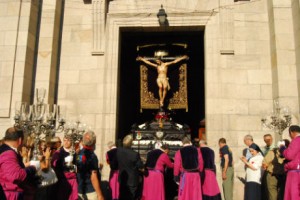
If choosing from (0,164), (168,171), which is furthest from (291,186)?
(0,164)

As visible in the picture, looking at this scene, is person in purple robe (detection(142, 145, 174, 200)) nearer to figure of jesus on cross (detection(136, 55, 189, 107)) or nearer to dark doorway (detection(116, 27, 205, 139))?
figure of jesus on cross (detection(136, 55, 189, 107))

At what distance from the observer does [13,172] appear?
4.05 m

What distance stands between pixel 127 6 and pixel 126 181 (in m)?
6.60

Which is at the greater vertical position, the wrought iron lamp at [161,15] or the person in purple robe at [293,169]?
the wrought iron lamp at [161,15]

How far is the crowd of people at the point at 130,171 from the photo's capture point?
4.45m

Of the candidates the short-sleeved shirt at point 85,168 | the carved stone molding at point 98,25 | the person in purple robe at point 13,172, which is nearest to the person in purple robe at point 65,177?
the short-sleeved shirt at point 85,168

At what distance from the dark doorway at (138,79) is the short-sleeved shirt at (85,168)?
6669 mm

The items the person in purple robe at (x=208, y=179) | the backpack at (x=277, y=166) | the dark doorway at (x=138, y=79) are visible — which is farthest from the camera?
the dark doorway at (x=138, y=79)

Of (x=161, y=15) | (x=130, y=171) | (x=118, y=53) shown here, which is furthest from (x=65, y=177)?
(x=161, y=15)

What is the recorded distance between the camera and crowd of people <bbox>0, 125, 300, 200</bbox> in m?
4.45

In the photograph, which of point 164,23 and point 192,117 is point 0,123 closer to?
point 164,23

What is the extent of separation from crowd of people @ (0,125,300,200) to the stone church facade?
2258 millimetres

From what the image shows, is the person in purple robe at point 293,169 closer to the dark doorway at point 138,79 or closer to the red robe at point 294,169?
the red robe at point 294,169

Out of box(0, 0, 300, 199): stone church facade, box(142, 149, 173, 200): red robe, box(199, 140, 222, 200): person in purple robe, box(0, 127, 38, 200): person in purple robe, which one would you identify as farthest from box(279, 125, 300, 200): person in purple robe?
box(0, 127, 38, 200): person in purple robe
